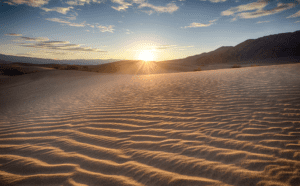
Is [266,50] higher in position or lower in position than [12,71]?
higher

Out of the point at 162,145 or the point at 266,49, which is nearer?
the point at 162,145

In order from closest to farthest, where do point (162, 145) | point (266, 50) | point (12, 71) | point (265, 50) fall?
point (162, 145)
point (12, 71)
point (266, 50)
point (265, 50)

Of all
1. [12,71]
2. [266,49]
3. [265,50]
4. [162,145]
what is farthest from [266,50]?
[12,71]

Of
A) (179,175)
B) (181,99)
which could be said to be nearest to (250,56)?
(181,99)

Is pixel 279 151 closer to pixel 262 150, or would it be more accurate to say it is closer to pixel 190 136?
pixel 262 150

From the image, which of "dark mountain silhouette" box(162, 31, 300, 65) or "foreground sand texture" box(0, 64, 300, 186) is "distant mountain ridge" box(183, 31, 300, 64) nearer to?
"dark mountain silhouette" box(162, 31, 300, 65)

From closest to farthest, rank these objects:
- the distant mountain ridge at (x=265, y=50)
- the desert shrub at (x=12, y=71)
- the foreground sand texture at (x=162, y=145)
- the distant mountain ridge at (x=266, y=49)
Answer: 1. the foreground sand texture at (x=162, y=145)
2. the desert shrub at (x=12, y=71)
3. the distant mountain ridge at (x=265, y=50)
4. the distant mountain ridge at (x=266, y=49)

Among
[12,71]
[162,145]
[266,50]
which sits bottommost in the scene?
[162,145]

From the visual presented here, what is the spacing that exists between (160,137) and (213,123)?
1212mm

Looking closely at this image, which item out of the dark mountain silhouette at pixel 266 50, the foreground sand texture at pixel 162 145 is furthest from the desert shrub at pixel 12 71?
the dark mountain silhouette at pixel 266 50

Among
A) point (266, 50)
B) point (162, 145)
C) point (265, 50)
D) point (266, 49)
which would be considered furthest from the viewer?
point (266, 49)

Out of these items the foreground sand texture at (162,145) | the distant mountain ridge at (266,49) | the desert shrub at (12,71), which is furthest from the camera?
the distant mountain ridge at (266,49)

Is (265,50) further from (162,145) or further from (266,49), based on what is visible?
(162,145)

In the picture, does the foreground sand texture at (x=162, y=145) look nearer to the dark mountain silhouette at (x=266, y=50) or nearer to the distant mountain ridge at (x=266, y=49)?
the dark mountain silhouette at (x=266, y=50)
